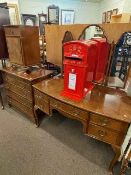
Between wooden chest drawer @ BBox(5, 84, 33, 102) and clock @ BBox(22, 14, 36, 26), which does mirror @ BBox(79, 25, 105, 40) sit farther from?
clock @ BBox(22, 14, 36, 26)

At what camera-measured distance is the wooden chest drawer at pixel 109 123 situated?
3.73 ft

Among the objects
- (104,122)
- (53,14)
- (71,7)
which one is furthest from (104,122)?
(71,7)

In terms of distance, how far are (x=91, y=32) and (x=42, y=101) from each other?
1.07 metres

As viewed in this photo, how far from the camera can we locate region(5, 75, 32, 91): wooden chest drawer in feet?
5.96

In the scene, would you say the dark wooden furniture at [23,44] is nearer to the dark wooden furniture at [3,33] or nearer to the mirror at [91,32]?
the dark wooden furniture at [3,33]

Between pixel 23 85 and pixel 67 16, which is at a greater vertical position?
pixel 67 16

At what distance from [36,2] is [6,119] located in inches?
167

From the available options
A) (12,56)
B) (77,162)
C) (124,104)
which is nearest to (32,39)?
(12,56)

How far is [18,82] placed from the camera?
194cm

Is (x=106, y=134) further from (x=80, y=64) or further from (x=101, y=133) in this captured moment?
(x=80, y=64)

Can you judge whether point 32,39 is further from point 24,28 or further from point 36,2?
point 36,2

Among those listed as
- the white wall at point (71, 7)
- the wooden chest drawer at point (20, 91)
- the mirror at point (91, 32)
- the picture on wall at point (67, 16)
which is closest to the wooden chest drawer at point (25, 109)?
the wooden chest drawer at point (20, 91)

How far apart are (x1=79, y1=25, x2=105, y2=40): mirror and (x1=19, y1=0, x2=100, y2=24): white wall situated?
3.83m

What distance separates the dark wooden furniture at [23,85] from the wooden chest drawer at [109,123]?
3.09ft
